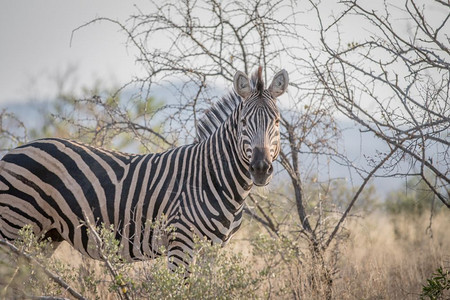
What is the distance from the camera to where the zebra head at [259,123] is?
4.81 metres

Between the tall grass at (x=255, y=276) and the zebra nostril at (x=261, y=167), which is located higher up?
the zebra nostril at (x=261, y=167)

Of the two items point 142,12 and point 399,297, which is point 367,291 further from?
point 142,12

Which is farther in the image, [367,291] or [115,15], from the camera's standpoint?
[115,15]

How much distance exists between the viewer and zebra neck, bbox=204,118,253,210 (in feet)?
17.8

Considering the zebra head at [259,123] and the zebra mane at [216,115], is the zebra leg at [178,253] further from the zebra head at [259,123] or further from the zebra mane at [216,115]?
the zebra mane at [216,115]

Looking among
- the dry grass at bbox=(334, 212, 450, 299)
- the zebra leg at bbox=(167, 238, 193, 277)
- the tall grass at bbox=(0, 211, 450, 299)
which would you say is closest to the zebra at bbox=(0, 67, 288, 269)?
the zebra leg at bbox=(167, 238, 193, 277)

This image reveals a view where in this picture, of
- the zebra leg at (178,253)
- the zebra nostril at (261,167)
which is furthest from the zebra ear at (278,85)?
the zebra leg at (178,253)

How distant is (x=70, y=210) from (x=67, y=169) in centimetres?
43

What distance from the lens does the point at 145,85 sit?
23.5 ft

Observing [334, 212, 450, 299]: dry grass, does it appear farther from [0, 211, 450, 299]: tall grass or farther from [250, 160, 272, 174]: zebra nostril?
[250, 160, 272, 174]: zebra nostril

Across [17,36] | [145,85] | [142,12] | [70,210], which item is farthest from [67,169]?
[17,36]

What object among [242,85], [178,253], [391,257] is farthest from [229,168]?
[391,257]

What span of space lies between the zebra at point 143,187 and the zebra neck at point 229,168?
1 cm

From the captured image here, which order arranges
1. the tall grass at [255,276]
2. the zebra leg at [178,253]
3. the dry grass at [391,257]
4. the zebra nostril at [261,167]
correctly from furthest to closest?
the dry grass at [391,257] → the zebra leg at [178,253] → the zebra nostril at [261,167] → the tall grass at [255,276]
